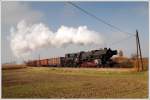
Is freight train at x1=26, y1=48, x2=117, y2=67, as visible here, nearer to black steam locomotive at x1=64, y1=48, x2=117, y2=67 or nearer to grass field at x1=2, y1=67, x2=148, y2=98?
black steam locomotive at x1=64, y1=48, x2=117, y2=67

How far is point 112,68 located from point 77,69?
141cm

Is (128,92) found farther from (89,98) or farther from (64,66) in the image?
(64,66)

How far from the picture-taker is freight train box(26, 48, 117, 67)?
1296cm

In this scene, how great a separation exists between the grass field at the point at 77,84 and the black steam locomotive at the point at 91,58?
524 millimetres

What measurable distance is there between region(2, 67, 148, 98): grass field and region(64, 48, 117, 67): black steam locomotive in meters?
0.52

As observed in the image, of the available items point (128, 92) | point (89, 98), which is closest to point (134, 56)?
point (128, 92)

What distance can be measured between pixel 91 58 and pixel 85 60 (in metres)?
Answer: 0.29

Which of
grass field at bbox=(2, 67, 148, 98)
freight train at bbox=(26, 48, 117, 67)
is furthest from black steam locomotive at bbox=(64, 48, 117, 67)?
grass field at bbox=(2, 67, 148, 98)

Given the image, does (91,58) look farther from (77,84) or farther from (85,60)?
(77,84)

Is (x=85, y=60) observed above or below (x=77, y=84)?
above

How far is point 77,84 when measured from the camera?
39.4 feet

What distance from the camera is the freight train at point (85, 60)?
42.5 feet

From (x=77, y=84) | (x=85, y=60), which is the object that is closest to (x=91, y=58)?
(x=85, y=60)

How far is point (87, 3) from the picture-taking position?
A: 1089 cm
